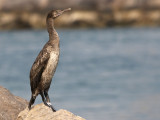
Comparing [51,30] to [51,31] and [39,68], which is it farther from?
[39,68]

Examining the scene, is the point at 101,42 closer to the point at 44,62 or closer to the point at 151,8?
the point at 151,8

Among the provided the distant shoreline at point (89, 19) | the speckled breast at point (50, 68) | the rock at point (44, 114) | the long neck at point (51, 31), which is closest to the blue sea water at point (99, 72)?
the distant shoreline at point (89, 19)

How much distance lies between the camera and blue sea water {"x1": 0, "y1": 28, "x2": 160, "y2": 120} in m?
18.9

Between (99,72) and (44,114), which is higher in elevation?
(99,72)

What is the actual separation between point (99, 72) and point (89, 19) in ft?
93.3

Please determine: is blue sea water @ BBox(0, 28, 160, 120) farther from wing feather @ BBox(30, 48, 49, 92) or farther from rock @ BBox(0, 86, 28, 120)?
wing feather @ BBox(30, 48, 49, 92)

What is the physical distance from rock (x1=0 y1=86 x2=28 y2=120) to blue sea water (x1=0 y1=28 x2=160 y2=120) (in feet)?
21.1

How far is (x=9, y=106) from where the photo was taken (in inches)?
407

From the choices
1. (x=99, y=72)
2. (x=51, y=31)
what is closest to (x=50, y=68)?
(x=51, y=31)

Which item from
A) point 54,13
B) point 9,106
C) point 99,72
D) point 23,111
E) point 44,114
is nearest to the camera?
point 44,114

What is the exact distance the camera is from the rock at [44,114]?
30.0 ft

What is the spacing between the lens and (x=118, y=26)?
187ft

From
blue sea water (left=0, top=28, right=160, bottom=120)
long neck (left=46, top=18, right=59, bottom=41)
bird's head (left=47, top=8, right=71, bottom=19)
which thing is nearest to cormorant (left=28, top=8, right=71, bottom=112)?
long neck (left=46, top=18, right=59, bottom=41)

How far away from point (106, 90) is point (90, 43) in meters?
19.1
